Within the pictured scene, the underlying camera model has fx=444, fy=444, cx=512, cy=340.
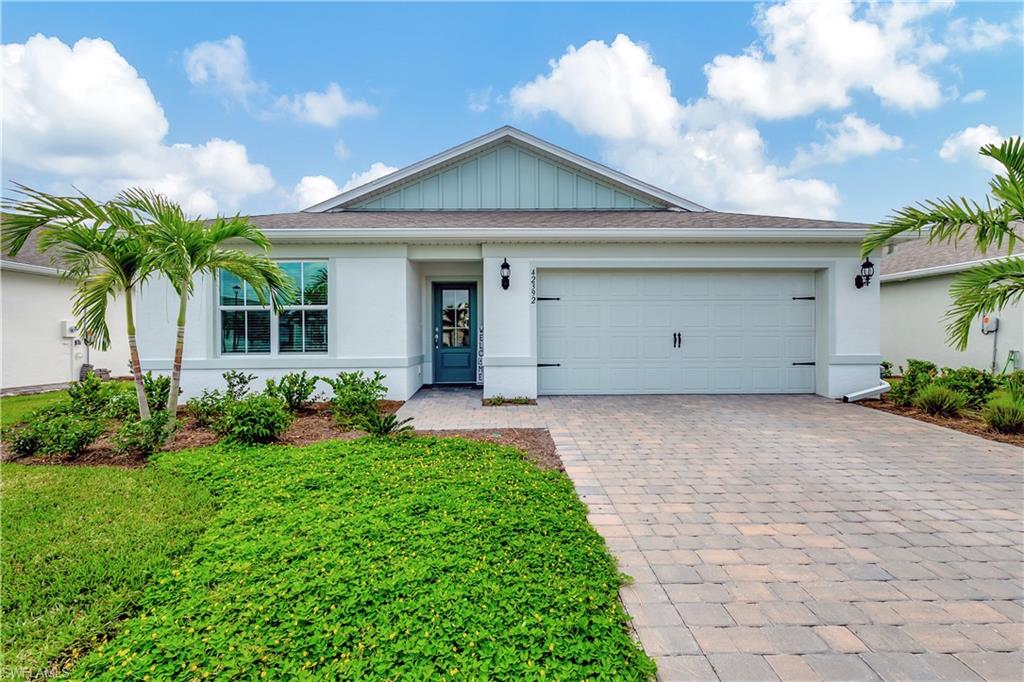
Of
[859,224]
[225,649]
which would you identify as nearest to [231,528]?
[225,649]

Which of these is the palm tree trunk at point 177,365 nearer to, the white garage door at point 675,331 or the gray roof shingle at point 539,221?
the gray roof shingle at point 539,221

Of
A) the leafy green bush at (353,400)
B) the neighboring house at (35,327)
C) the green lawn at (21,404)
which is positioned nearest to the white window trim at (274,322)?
the leafy green bush at (353,400)

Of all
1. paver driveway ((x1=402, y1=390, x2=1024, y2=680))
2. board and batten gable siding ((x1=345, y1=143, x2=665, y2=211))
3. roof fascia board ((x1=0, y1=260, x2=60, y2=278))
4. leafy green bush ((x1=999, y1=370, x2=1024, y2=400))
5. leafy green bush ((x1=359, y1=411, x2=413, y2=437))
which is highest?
board and batten gable siding ((x1=345, y1=143, x2=665, y2=211))

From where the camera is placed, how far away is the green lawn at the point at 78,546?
2.10m

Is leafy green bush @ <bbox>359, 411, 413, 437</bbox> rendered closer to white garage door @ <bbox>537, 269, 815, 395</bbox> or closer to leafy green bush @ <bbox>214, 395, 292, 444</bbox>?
leafy green bush @ <bbox>214, 395, 292, 444</bbox>

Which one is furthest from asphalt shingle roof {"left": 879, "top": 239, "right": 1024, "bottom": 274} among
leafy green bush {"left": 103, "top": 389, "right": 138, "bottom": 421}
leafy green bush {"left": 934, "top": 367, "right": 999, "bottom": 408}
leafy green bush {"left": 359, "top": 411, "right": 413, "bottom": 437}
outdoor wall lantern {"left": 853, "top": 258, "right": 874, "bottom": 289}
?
leafy green bush {"left": 103, "top": 389, "right": 138, "bottom": 421}

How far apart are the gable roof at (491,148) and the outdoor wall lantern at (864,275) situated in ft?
13.0

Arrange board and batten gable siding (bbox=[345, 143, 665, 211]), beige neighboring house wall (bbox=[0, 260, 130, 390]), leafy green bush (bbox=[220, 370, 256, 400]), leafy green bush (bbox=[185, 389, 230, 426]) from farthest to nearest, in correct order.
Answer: board and batten gable siding (bbox=[345, 143, 665, 211]) → beige neighboring house wall (bbox=[0, 260, 130, 390]) → leafy green bush (bbox=[220, 370, 256, 400]) → leafy green bush (bbox=[185, 389, 230, 426])

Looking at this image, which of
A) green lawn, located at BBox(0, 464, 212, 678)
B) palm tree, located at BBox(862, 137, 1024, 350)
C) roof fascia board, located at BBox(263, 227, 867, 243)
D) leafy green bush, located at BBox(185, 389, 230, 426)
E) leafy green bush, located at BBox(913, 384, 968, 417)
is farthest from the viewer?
roof fascia board, located at BBox(263, 227, 867, 243)

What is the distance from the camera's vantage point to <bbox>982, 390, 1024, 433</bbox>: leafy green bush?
5695 millimetres

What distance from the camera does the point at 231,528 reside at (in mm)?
3061

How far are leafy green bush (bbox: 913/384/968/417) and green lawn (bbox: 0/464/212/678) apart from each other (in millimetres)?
9384

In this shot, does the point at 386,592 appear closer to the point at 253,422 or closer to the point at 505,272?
the point at 253,422

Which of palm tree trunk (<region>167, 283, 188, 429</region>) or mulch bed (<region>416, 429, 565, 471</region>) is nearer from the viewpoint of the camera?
mulch bed (<region>416, 429, 565, 471</region>)
